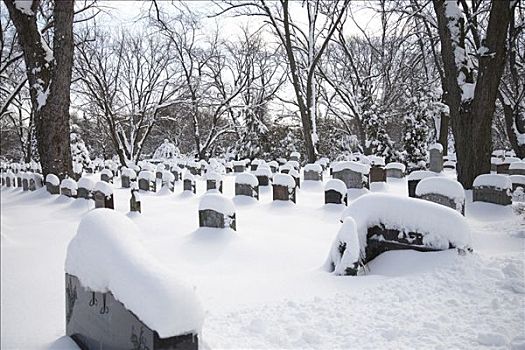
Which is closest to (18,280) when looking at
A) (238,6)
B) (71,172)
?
(71,172)

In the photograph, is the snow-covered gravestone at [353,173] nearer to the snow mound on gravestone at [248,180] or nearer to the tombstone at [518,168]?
the snow mound on gravestone at [248,180]

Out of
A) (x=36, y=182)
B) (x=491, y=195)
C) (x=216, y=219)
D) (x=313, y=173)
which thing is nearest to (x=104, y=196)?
(x=216, y=219)

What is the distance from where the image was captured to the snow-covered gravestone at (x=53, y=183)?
10.2 meters

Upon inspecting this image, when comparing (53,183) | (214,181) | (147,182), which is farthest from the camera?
(147,182)

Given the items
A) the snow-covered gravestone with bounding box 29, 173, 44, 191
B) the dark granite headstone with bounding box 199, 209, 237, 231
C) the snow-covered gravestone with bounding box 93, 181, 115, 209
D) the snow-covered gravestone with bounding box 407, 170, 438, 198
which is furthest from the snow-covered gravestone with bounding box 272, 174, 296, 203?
the snow-covered gravestone with bounding box 29, 173, 44, 191

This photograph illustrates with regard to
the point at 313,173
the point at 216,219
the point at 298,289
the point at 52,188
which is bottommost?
the point at 298,289

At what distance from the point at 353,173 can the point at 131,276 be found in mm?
8645

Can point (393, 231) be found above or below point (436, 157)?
below

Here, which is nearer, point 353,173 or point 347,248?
point 347,248

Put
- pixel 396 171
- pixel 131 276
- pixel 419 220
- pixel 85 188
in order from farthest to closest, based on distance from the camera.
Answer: pixel 396 171
pixel 85 188
pixel 419 220
pixel 131 276

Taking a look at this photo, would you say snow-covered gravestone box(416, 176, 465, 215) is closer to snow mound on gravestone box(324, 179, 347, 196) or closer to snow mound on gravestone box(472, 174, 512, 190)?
snow mound on gravestone box(472, 174, 512, 190)

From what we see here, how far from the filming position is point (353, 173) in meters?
10.2

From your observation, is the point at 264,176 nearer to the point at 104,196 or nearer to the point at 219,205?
the point at 104,196

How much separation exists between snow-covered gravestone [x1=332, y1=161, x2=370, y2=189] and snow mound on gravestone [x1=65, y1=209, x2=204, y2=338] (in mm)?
8290
